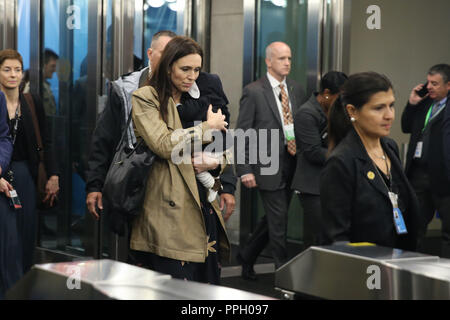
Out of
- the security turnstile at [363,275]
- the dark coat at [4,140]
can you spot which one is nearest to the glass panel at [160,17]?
the dark coat at [4,140]

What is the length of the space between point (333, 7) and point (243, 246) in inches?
87.3

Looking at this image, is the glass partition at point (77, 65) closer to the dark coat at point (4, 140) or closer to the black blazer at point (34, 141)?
the black blazer at point (34, 141)

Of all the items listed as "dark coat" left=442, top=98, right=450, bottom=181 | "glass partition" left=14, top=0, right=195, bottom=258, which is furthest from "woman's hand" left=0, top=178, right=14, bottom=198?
"dark coat" left=442, top=98, right=450, bottom=181

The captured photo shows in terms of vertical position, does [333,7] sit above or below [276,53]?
above

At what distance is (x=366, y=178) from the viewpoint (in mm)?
2904

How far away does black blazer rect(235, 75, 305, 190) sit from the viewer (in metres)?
5.82

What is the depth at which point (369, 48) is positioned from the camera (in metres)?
8.02

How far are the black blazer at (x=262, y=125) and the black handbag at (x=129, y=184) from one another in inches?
91.9

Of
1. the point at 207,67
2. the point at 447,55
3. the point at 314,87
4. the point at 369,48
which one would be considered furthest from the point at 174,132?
the point at 447,55

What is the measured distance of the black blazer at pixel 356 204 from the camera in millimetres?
2826

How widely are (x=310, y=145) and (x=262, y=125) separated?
1.99 ft

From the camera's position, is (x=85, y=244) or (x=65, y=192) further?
(x=65, y=192)

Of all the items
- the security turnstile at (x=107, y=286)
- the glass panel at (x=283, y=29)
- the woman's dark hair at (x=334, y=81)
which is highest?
the glass panel at (x=283, y=29)

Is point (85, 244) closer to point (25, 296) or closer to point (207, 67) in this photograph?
point (207, 67)
